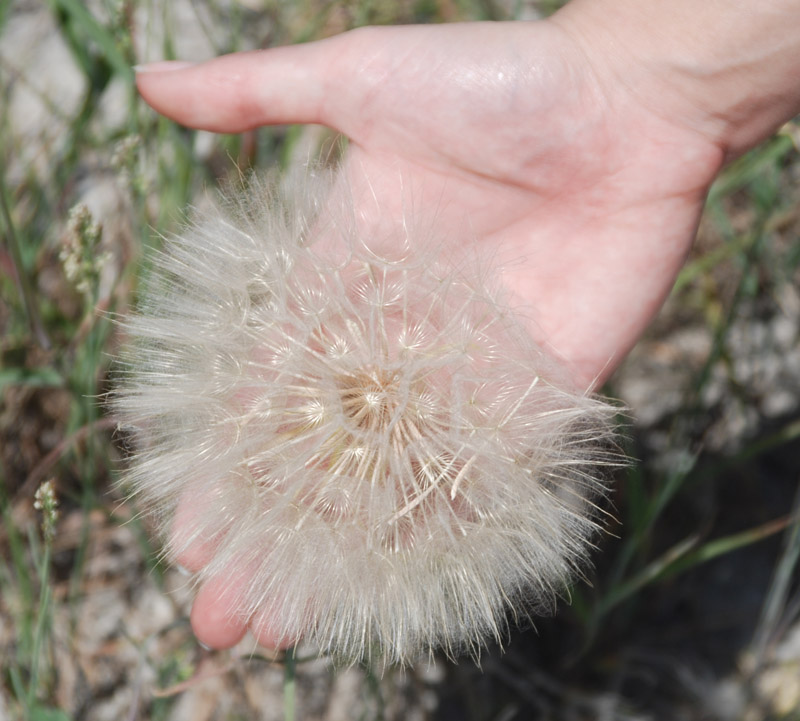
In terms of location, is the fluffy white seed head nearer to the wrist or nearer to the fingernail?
the fingernail

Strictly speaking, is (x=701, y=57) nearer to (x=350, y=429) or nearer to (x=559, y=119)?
(x=559, y=119)

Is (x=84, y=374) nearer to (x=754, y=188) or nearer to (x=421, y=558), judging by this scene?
(x=421, y=558)

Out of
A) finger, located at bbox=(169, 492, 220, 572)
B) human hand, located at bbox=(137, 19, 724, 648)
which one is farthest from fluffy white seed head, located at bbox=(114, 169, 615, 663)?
human hand, located at bbox=(137, 19, 724, 648)

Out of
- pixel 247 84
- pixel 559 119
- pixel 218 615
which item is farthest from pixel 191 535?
pixel 559 119

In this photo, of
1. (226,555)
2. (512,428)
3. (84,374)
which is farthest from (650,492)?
(84,374)

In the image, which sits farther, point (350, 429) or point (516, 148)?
point (516, 148)

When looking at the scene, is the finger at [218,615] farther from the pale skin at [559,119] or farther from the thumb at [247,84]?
the thumb at [247,84]
